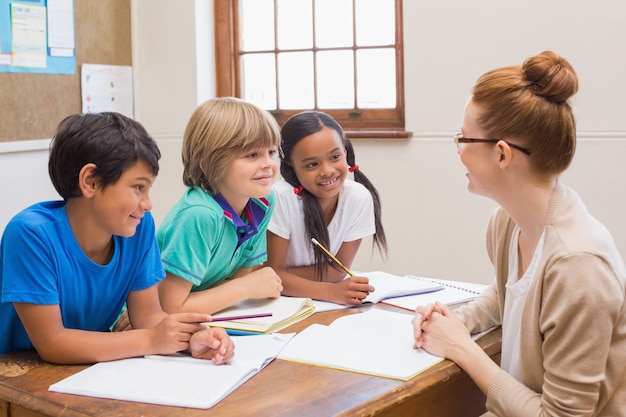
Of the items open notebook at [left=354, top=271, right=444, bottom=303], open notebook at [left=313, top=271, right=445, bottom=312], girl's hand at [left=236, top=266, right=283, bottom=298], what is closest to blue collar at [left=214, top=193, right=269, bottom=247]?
girl's hand at [left=236, top=266, right=283, bottom=298]

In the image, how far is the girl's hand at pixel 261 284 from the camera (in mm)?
1881

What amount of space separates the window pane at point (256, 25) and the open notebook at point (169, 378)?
2628mm

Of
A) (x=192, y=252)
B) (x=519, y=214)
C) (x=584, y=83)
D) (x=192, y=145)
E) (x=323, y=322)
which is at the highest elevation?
(x=584, y=83)

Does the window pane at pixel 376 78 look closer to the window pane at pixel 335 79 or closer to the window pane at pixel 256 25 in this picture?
the window pane at pixel 335 79

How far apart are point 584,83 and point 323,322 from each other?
71.4 inches

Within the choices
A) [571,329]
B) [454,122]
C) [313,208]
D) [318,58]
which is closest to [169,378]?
[571,329]

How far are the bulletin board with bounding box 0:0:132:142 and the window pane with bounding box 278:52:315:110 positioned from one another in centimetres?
84

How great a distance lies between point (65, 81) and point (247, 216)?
1971mm

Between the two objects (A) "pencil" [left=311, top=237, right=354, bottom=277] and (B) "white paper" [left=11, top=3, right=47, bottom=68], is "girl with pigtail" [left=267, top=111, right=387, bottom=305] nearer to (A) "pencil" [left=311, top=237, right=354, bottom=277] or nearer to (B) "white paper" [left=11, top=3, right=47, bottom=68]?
(A) "pencil" [left=311, top=237, right=354, bottom=277]

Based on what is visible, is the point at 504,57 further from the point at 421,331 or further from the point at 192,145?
the point at 421,331

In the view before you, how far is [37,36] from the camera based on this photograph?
11.3 feet

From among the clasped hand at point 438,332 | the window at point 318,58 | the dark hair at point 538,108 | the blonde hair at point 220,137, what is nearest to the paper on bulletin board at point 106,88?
the window at point 318,58

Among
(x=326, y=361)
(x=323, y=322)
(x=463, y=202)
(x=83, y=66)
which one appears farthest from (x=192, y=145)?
(x=83, y=66)

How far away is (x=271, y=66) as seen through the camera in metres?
3.92
